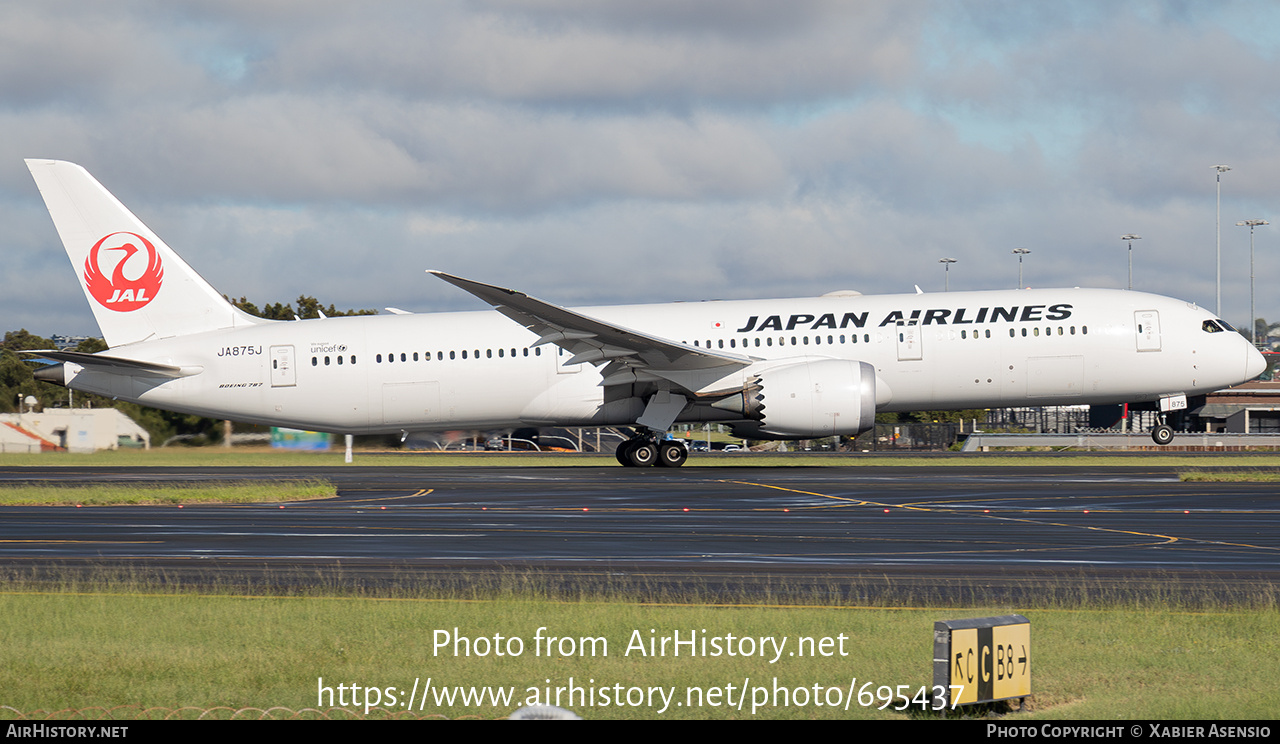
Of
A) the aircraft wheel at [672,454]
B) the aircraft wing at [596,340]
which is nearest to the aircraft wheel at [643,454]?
the aircraft wheel at [672,454]

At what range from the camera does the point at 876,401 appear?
106ft

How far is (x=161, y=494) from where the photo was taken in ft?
84.4

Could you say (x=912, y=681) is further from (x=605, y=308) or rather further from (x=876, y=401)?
(x=605, y=308)

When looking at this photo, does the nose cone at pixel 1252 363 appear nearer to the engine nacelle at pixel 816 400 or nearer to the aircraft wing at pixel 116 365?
the engine nacelle at pixel 816 400

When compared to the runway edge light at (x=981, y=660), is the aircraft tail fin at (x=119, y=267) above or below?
above

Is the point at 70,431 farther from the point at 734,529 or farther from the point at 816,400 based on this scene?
the point at 734,529

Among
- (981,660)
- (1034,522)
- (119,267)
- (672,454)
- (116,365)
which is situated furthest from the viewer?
(119,267)

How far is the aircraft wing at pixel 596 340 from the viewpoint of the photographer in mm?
29483

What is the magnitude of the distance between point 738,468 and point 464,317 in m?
9.47

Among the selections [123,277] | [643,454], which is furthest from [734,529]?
[123,277]

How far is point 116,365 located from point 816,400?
19.8 meters

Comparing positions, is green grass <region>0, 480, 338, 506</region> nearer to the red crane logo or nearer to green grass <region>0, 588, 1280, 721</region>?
the red crane logo

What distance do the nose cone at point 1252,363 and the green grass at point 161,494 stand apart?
85.6ft
